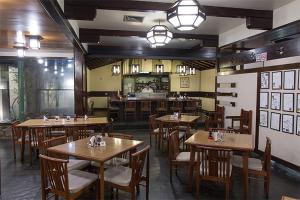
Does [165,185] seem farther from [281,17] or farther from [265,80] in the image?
[281,17]

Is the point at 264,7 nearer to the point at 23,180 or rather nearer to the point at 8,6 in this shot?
the point at 8,6

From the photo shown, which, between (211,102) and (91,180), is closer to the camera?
(91,180)

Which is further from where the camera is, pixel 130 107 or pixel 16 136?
pixel 130 107

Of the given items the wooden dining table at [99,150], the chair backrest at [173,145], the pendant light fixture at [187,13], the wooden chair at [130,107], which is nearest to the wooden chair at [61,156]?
the wooden dining table at [99,150]

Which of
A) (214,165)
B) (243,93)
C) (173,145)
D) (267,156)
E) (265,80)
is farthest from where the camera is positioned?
(243,93)

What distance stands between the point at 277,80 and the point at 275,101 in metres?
0.45

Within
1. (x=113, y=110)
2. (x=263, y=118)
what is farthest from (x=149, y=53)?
(x=263, y=118)

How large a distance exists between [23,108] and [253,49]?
7098 mm

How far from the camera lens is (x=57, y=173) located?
2.65 meters

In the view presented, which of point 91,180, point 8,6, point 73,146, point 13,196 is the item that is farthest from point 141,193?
point 8,6

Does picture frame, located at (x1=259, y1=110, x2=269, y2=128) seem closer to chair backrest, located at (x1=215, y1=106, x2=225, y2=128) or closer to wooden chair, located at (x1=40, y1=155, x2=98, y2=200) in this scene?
chair backrest, located at (x1=215, y1=106, x2=225, y2=128)

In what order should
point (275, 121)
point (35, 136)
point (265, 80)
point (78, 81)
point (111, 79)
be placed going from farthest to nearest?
point (111, 79), point (78, 81), point (265, 80), point (275, 121), point (35, 136)

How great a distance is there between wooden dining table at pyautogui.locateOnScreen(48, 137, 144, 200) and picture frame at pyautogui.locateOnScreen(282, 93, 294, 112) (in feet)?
10.5

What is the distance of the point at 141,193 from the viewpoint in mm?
3658
